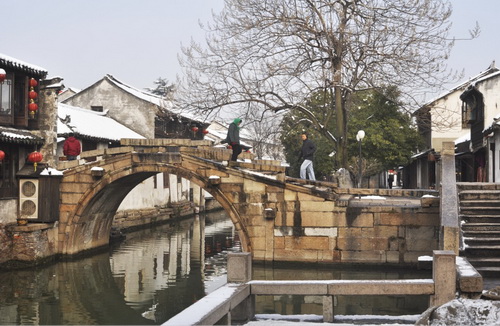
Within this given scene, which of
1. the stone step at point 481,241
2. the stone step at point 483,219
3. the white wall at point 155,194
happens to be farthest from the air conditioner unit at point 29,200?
the stone step at point 481,241

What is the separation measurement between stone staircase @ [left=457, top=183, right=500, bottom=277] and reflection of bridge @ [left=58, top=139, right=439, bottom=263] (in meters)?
3.36

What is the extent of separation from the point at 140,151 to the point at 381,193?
739 centimetres

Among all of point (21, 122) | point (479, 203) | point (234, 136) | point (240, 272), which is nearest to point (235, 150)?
point (234, 136)

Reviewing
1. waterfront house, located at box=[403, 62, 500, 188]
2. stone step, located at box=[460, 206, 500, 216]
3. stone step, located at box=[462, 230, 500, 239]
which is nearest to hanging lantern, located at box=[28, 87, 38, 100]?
waterfront house, located at box=[403, 62, 500, 188]

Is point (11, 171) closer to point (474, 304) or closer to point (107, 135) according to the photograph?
point (107, 135)

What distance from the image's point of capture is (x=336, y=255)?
60.6ft

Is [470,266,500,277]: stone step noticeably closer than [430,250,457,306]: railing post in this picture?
No

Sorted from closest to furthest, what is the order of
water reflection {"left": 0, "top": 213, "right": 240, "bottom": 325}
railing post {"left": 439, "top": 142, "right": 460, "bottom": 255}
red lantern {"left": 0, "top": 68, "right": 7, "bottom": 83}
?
railing post {"left": 439, "top": 142, "right": 460, "bottom": 255}, water reflection {"left": 0, "top": 213, "right": 240, "bottom": 325}, red lantern {"left": 0, "top": 68, "right": 7, "bottom": 83}

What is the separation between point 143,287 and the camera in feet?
57.3

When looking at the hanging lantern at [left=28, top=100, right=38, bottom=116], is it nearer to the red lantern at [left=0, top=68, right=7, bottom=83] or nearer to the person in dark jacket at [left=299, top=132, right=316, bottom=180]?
the red lantern at [left=0, top=68, right=7, bottom=83]

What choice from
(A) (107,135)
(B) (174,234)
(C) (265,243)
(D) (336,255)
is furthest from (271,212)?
(A) (107,135)

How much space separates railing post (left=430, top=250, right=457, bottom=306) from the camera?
8.88 meters

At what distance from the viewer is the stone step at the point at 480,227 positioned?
12.5 meters

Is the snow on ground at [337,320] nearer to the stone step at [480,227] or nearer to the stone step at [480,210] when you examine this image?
the stone step at [480,227]
